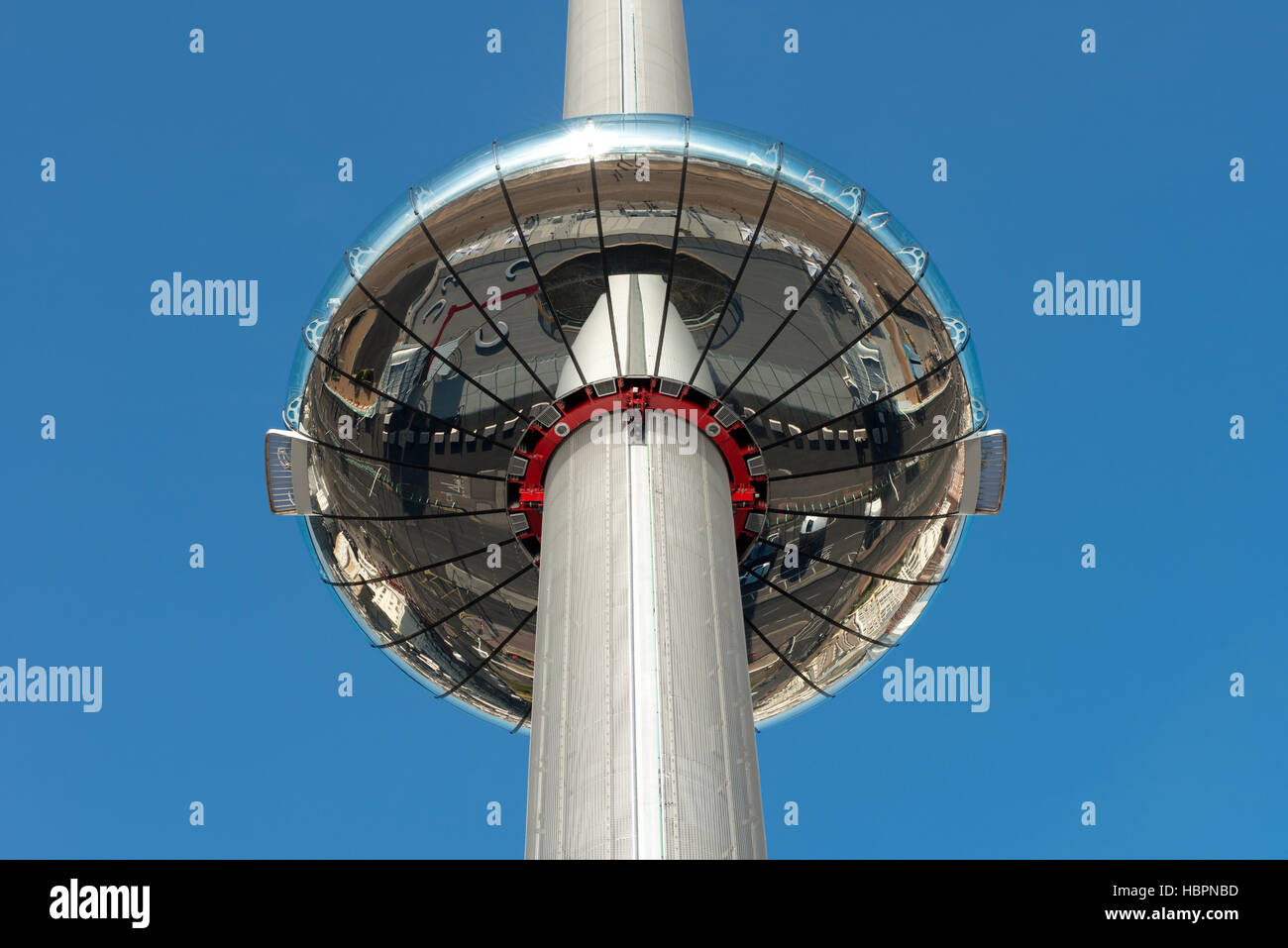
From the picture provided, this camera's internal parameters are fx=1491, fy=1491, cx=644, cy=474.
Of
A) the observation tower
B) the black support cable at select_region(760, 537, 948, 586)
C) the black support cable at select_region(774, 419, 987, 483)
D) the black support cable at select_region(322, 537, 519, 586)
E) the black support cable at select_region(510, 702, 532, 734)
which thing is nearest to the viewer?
the observation tower

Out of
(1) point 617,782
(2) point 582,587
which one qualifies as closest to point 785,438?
(2) point 582,587

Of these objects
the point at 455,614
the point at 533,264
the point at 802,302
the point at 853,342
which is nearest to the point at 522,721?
the point at 455,614

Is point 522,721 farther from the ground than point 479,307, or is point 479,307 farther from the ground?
point 479,307

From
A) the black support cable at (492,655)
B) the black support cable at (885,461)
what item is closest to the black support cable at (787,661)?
the black support cable at (885,461)

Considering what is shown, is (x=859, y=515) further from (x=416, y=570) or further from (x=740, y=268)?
(x=416, y=570)

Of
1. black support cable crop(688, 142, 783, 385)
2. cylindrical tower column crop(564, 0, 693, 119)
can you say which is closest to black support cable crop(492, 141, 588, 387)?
black support cable crop(688, 142, 783, 385)

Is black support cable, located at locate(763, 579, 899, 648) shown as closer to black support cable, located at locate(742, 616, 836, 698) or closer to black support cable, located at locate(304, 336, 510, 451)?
black support cable, located at locate(742, 616, 836, 698)
